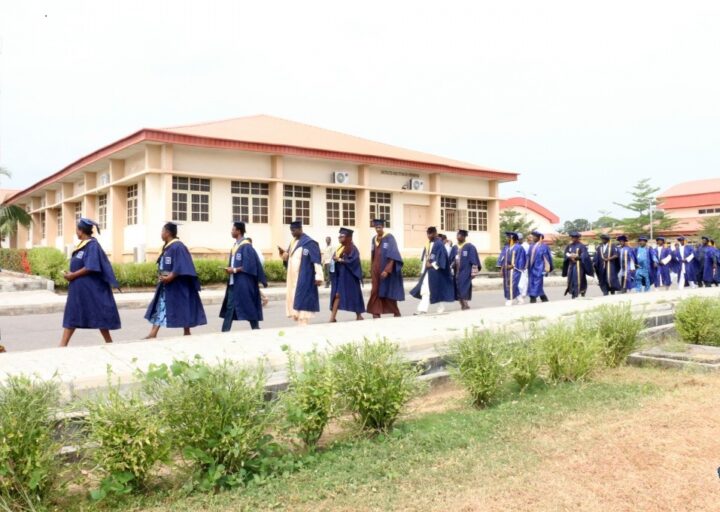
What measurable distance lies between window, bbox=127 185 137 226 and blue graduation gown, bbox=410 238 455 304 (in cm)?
1361

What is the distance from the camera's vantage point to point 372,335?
25.8 ft

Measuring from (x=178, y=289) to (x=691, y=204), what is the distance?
148 feet

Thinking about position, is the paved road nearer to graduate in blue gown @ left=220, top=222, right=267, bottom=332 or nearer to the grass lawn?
graduate in blue gown @ left=220, top=222, right=267, bottom=332

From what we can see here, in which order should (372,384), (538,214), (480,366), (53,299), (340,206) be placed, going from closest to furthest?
(372,384)
(480,366)
(53,299)
(340,206)
(538,214)

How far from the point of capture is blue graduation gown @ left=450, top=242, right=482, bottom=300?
508 inches

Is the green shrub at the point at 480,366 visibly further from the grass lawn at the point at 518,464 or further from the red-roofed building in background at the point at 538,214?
the red-roofed building in background at the point at 538,214

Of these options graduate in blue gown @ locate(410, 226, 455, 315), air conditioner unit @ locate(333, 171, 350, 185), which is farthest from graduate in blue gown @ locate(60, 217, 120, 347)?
air conditioner unit @ locate(333, 171, 350, 185)

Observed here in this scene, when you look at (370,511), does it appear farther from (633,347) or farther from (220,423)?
(633,347)

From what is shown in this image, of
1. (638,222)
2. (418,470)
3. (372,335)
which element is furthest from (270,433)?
(638,222)

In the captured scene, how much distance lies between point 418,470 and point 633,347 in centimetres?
392

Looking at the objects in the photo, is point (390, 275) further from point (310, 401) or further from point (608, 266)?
point (608, 266)

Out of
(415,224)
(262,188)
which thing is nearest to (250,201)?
(262,188)

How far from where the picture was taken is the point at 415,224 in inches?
1040

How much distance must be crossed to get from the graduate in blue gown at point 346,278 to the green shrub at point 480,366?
16.9 ft
